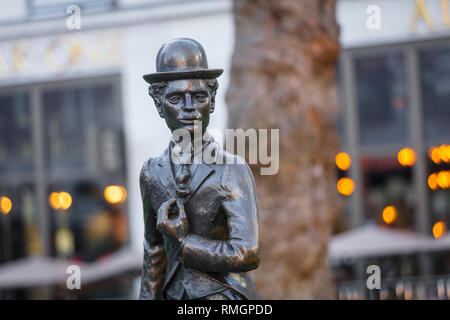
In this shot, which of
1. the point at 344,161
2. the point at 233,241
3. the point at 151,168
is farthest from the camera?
the point at 344,161

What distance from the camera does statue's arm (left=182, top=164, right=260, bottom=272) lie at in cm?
295

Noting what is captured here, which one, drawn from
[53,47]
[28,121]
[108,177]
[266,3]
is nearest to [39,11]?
[53,47]

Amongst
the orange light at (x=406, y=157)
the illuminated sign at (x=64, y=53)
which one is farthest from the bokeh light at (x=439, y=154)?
the illuminated sign at (x=64, y=53)

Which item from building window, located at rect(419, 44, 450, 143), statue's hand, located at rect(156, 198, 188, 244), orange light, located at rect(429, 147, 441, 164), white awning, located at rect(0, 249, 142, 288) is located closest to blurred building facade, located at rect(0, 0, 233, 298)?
white awning, located at rect(0, 249, 142, 288)

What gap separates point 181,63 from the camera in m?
3.08

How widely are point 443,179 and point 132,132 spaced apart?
449 centimetres

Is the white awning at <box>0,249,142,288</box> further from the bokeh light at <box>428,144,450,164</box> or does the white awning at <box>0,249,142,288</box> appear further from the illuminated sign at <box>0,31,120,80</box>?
the bokeh light at <box>428,144,450,164</box>

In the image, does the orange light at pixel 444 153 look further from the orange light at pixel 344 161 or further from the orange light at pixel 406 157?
the orange light at pixel 344 161

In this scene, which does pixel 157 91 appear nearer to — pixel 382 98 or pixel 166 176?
pixel 166 176

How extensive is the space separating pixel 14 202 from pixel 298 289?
5.97 meters

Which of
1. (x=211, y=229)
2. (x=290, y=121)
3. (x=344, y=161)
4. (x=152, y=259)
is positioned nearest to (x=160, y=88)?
(x=211, y=229)

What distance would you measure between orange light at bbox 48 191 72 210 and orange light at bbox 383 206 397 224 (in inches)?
182

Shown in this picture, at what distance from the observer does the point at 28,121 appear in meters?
11.1

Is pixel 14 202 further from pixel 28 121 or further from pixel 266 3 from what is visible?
pixel 266 3
